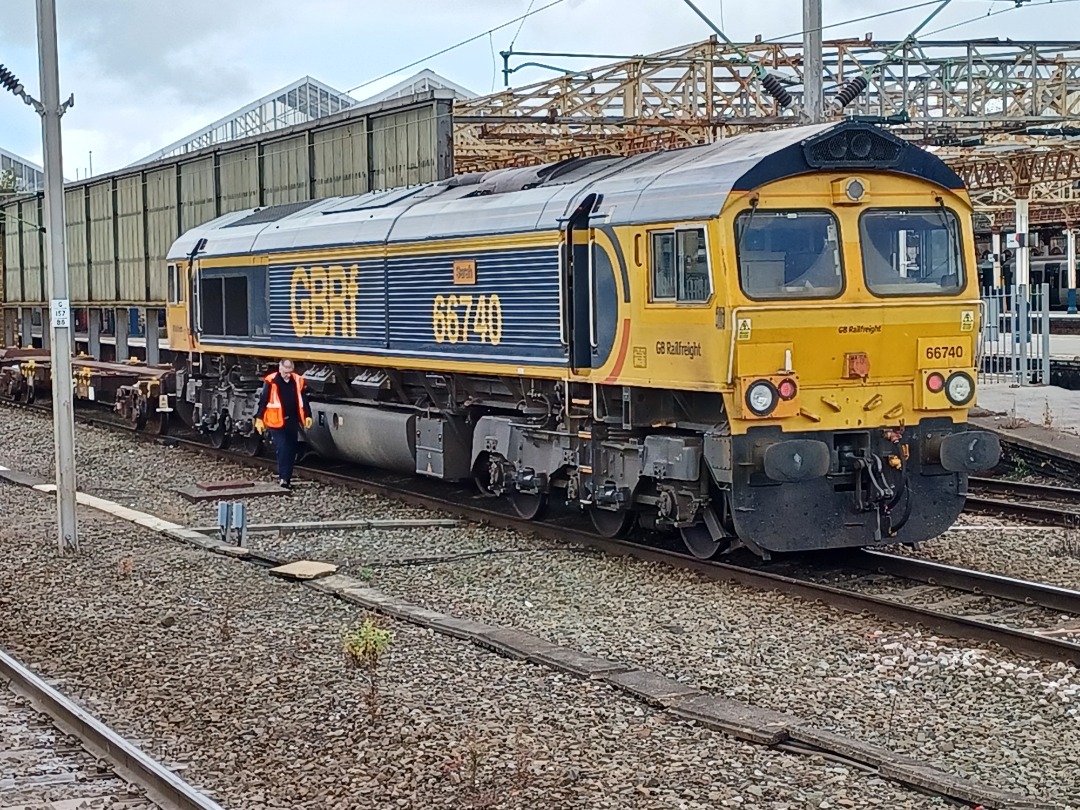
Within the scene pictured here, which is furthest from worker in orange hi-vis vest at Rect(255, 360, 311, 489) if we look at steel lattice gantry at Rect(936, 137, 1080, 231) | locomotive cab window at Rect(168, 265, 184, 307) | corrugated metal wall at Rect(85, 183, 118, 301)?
corrugated metal wall at Rect(85, 183, 118, 301)

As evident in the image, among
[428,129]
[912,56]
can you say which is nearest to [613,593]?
[428,129]

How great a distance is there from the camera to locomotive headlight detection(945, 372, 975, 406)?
12.0 meters

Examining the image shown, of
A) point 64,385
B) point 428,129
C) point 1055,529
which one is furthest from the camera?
point 428,129

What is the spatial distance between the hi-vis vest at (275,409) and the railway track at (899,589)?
3229 mm

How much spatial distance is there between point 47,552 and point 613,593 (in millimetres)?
5231

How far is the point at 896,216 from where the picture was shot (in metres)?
12.0

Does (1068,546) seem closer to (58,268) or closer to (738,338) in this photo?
(738,338)

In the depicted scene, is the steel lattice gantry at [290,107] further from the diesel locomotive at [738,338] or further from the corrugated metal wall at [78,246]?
the diesel locomotive at [738,338]

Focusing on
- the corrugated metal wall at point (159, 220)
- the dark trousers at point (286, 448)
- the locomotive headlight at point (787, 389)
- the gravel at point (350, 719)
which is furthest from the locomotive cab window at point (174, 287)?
the locomotive headlight at point (787, 389)

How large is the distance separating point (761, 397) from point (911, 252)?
1932 millimetres

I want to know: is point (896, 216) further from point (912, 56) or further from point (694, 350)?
point (912, 56)

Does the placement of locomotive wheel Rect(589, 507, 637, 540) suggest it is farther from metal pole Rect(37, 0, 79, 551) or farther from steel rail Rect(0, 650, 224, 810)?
steel rail Rect(0, 650, 224, 810)

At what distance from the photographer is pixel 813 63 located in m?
17.5

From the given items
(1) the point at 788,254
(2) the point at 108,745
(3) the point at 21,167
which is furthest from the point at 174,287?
(3) the point at 21,167
